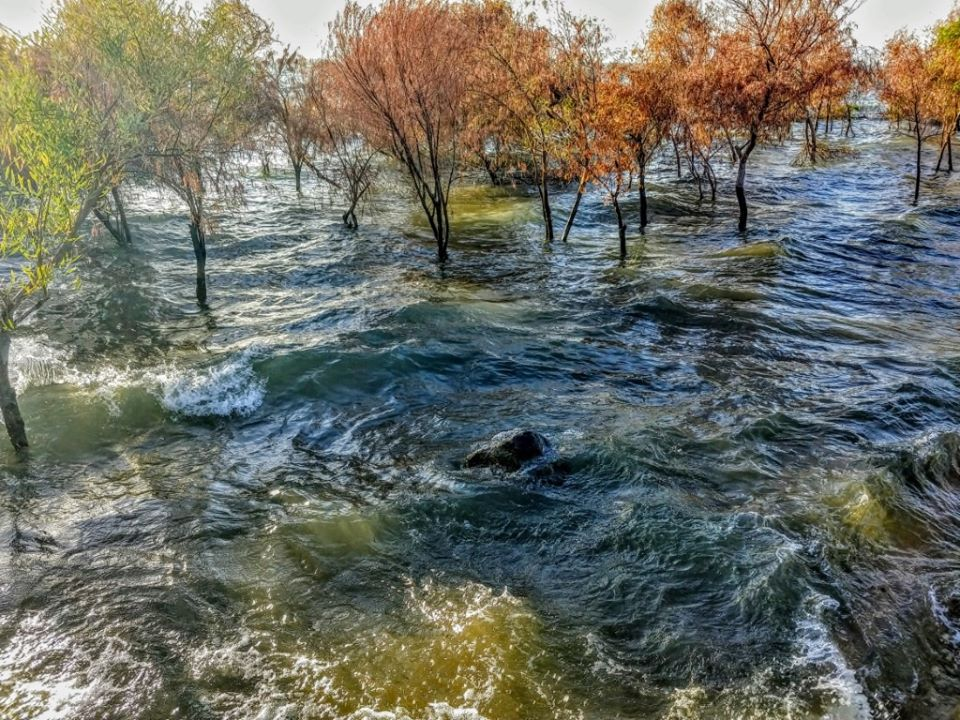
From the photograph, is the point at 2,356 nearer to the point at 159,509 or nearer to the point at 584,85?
the point at 159,509

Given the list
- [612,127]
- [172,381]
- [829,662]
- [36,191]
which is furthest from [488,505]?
[612,127]

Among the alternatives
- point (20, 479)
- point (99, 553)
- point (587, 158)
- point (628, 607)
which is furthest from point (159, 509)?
point (587, 158)

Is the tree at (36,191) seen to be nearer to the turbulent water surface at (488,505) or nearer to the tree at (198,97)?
the tree at (198,97)

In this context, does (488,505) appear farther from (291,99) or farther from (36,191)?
(291,99)

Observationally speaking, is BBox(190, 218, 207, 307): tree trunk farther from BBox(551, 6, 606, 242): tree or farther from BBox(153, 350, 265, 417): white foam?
BBox(551, 6, 606, 242): tree

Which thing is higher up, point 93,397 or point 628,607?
point 93,397

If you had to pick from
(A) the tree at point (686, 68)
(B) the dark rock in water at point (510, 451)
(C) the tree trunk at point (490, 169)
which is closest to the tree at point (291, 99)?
(C) the tree trunk at point (490, 169)

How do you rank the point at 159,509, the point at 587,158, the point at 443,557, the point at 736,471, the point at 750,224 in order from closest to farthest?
the point at 443,557 < the point at 159,509 < the point at 736,471 < the point at 587,158 < the point at 750,224
